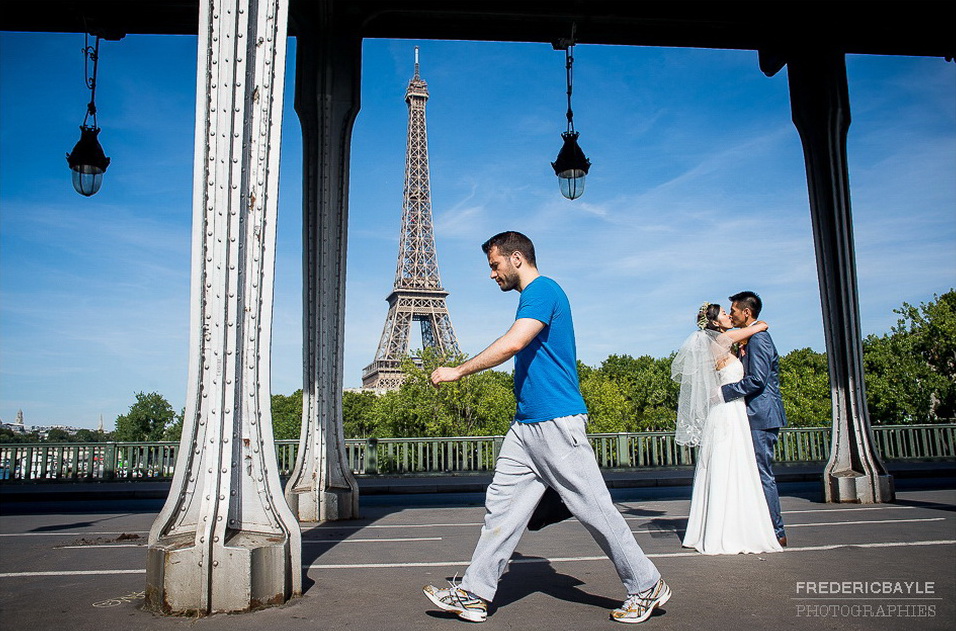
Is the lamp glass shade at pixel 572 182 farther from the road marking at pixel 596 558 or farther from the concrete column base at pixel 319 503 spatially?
the road marking at pixel 596 558

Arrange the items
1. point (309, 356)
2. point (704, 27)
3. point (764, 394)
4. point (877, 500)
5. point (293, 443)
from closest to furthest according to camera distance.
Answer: point (764, 394), point (309, 356), point (877, 500), point (704, 27), point (293, 443)

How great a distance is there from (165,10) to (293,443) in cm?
1023

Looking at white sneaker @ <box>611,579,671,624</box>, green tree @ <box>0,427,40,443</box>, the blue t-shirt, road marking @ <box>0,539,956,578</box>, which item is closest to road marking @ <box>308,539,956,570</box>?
road marking @ <box>0,539,956,578</box>

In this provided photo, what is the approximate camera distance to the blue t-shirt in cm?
400

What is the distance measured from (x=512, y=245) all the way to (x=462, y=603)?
2.01 meters

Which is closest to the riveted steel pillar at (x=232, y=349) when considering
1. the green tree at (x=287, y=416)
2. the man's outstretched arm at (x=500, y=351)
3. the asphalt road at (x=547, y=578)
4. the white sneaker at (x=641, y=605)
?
the asphalt road at (x=547, y=578)

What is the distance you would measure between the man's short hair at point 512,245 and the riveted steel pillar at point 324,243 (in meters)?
4.85

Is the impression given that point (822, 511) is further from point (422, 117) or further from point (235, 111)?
point (422, 117)

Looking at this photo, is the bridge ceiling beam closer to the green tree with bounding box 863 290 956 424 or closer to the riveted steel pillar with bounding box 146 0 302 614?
the riveted steel pillar with bounding box 146 0 302 614

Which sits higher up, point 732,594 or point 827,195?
point 827,195

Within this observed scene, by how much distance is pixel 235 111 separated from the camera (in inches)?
176

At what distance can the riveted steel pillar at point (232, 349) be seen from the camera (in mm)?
4094

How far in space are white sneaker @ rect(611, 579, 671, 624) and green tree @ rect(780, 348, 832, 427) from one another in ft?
171

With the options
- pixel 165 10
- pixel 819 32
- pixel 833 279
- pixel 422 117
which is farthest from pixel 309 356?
pixel 422 117
